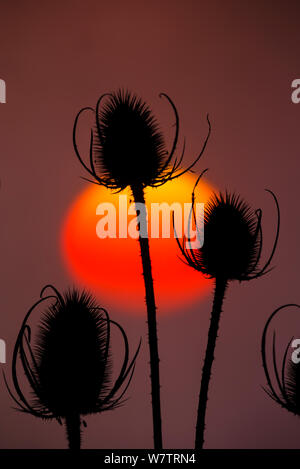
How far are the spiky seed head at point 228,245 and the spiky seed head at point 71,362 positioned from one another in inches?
12.7

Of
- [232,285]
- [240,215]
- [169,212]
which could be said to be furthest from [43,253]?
[240,215]

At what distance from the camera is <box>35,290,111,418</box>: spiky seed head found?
1.00 meters

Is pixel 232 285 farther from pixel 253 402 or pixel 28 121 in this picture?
pixel 28 121

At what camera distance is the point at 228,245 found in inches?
45.9

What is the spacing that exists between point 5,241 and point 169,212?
2.18 ft

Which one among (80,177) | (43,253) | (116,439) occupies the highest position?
(80,177)

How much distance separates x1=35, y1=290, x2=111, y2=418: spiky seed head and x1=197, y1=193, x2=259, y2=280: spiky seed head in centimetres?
32

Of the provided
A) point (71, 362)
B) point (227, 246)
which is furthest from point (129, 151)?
point (71, 362)

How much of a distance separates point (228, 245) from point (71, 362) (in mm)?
445

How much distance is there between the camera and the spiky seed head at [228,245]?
1.17m

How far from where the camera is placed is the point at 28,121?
1996 mm
